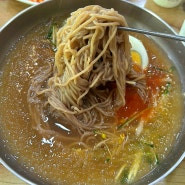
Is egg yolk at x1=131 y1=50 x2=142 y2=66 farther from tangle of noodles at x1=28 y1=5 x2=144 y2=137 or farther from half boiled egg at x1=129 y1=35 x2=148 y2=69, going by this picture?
tangle of noodles at x1=28 y1=5 x2=144 y2=137

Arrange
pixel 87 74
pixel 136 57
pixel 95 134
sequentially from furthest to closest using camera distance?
pixel 136 57, pixel 95 134, pixel 87 74

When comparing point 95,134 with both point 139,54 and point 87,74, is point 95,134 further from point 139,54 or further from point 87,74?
point 139,54

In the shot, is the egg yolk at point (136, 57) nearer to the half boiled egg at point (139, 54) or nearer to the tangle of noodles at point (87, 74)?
the half boiled egg at point (139, 54)

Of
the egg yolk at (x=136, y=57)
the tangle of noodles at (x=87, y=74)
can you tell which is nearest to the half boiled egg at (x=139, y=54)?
the egg yolk at (x=136, y=57)

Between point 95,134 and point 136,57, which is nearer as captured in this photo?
point 95,134

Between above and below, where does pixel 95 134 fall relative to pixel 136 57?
below

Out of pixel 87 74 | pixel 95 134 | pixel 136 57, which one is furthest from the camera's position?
pixel 136 57

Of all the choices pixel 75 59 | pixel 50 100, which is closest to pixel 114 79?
pixel 75 59

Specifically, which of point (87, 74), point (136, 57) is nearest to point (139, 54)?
point (136, 57)
